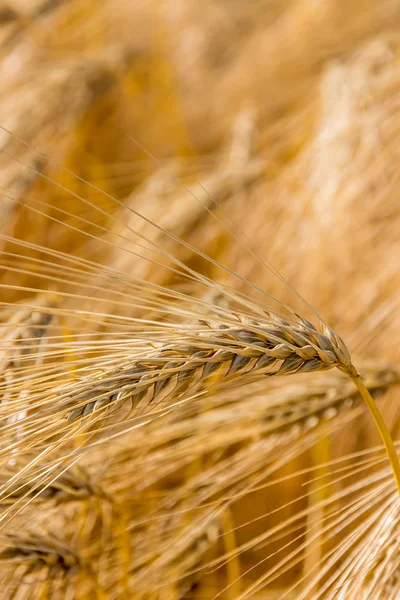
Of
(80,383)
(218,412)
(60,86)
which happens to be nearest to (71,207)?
(60,86)

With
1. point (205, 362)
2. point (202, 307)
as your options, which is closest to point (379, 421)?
point (205, 362)

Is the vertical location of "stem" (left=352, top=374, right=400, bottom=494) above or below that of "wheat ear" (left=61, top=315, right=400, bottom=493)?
below

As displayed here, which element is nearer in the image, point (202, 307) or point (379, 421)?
point (379, 421)

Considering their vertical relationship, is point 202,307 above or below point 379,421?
above

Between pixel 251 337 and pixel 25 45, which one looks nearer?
pixel 251 337

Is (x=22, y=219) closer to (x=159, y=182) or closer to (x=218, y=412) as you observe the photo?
(x=159, y=182)

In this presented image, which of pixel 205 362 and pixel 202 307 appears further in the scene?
pixel 202 307

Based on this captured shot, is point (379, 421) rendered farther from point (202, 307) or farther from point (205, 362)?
point (202, 307)

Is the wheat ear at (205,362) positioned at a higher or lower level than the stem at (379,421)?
higher
